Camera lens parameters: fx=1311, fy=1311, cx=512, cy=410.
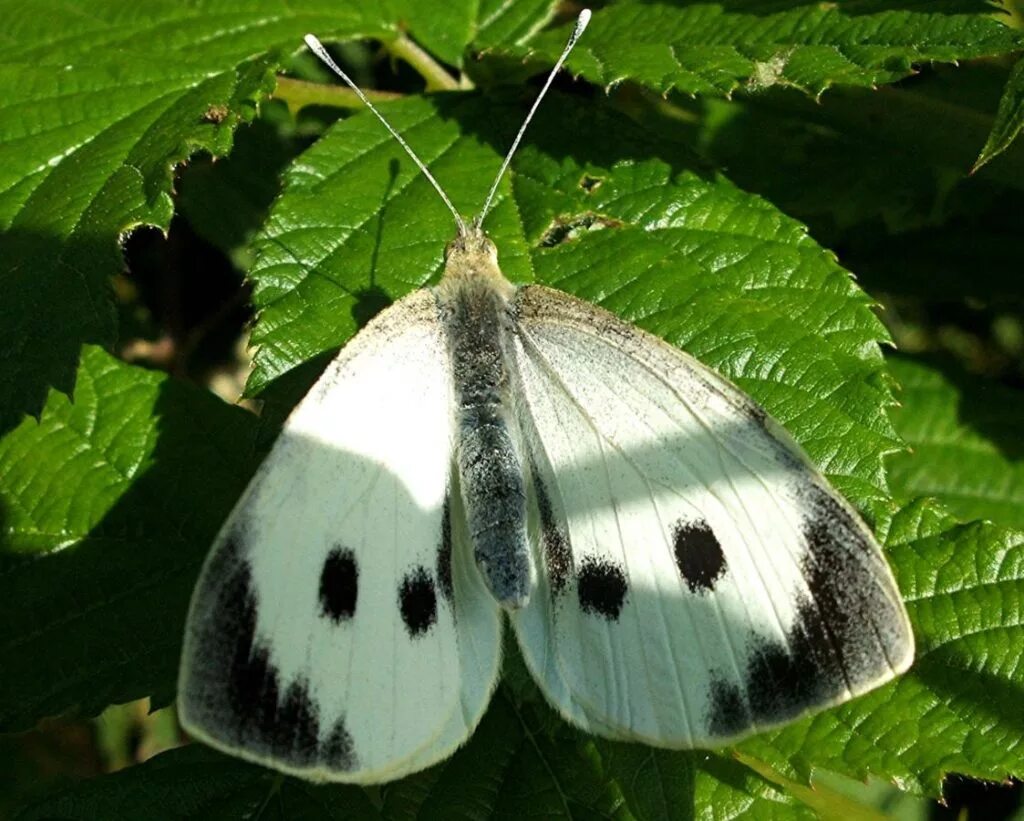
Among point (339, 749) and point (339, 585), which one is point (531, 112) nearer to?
point (339, 585)

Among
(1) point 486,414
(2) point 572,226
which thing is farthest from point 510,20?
(1) point 486,414

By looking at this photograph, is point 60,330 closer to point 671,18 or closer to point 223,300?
point 671,18

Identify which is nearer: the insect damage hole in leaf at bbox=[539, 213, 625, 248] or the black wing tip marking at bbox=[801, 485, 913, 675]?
the black wing tip marking at bbox=[801, 485, 913, 675]

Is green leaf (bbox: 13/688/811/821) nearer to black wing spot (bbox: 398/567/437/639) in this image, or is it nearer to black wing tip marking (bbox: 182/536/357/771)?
black wing spot (bbox: 398/567/437/639)

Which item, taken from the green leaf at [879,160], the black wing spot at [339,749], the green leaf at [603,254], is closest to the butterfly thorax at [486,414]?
the green leaf at [603,254]

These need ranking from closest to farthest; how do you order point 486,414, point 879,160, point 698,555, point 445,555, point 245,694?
point 245,694 → point 698,555 → point 445,555 → point 486,414 → point 879,160

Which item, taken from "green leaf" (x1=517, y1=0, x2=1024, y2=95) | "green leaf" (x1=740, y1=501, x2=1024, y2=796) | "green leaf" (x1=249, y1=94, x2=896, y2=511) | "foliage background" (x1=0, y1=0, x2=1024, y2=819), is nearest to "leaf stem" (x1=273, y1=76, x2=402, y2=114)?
"foliage background" (x1=0, y1=0, x2=1024, y2=819)

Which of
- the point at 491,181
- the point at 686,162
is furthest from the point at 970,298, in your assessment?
the point at 491,181
